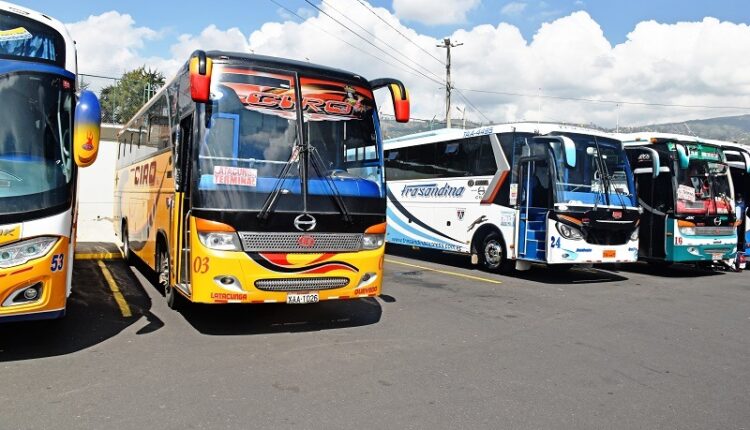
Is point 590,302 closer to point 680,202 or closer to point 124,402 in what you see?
point 680,202

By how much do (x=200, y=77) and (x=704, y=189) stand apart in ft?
38.4

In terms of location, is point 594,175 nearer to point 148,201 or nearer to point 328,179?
point 328,179

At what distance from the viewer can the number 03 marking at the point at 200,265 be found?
6.49 meters

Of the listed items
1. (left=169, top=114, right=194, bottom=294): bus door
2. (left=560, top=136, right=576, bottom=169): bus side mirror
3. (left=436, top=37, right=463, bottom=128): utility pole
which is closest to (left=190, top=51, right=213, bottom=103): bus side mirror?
(left=169, top=114, right=194, bottom=294): bus door

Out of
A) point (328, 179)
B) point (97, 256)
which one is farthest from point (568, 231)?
Answer: point (97, 256)

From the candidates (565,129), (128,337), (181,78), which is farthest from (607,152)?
(128,337)

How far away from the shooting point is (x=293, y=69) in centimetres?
720

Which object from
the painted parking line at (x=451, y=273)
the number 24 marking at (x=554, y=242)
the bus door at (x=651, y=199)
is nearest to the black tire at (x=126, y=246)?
the painted parking line at (x=451, y=273)

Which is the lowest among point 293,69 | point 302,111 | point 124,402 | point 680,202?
point 124,402

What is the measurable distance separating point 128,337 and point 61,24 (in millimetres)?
3361

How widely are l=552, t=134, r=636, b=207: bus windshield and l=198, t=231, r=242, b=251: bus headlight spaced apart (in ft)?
23.2

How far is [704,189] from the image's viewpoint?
13609 millimetres

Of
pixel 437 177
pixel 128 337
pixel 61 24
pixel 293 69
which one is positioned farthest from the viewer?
pixel 437 177

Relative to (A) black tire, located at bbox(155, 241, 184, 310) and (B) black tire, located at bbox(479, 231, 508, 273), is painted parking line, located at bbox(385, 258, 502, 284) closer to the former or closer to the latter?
(B) black tire, located at bbox(479, 231, 508, 273)
